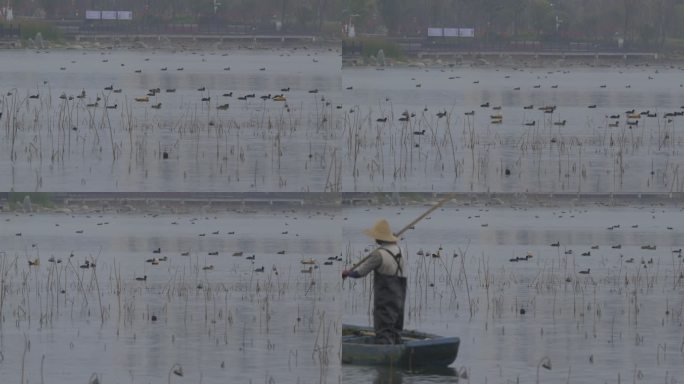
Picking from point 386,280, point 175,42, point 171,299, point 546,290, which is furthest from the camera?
point 546,290

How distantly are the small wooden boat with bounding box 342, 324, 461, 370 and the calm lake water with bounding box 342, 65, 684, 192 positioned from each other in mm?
1571

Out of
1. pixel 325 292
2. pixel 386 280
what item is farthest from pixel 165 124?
pixel 386 280

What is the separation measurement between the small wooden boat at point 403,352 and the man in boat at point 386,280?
0.31ft

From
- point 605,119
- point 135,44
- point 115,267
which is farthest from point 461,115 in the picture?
point 135,44

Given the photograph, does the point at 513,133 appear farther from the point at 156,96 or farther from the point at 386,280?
the point at 386,280

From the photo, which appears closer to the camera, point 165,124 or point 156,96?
point 165,124

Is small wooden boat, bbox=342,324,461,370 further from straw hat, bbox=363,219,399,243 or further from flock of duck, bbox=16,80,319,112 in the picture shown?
flock of duck, bbox=16,80,319,112

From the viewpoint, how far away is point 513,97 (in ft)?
69.2

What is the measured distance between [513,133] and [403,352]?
221 inches

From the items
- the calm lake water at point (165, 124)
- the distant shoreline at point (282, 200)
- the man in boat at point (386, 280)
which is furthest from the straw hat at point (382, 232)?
the calm lake water at point (165, 124)

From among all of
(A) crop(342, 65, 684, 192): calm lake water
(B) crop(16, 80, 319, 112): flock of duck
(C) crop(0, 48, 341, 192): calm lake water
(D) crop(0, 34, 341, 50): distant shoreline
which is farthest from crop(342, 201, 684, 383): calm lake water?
(B) crop(16, 80, 319, 112): flock of duck

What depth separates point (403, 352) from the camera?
46.5ft

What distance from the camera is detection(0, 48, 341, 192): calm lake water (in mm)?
16031

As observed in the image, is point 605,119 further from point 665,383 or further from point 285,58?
point 665,383
